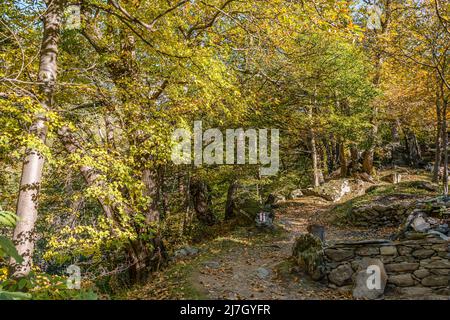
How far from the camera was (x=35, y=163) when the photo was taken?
17.9 feet

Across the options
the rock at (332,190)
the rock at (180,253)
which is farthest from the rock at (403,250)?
the rock at (332,190)

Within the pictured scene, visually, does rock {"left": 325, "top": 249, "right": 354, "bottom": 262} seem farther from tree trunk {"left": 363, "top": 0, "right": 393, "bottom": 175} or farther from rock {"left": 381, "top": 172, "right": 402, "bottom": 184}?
rock {"left": 381, "top": 172, "right": 402, "bottom": 184}

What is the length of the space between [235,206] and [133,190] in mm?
8281

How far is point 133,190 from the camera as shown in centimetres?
684

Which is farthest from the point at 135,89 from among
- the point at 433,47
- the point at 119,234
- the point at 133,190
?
the point at 433,47

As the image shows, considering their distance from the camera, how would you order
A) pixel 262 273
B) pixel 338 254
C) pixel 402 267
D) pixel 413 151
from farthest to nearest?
1. pixel 413 151
2. pixel 262 273
3. pixel 338 254
4. pixel 402 267

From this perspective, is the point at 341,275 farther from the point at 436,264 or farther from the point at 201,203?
the point at 201,203

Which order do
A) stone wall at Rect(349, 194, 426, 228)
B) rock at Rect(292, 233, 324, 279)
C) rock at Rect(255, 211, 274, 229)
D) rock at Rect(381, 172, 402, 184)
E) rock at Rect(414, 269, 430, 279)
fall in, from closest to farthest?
rock at Rect(414, 269, 430, 279), rock at Rect(292, 233, 324, 279), stone wall at Rect(349, 194, 426, 228), rock at Rect(255, 211, 274, 229), rock at Rect(381, 172, 402, 184)

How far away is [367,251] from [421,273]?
3.58 feet

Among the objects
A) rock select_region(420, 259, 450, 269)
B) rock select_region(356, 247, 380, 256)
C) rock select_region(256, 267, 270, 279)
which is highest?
rock select_region(356, 247, 380, 256)

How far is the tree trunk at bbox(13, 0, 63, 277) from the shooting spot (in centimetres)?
516

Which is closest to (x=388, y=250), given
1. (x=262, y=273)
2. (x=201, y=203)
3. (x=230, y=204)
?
(x=262, y=273)

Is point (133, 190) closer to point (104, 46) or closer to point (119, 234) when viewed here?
point (119, 234)

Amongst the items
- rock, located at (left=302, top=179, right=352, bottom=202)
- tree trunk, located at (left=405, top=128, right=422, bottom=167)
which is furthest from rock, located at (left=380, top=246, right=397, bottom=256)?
tree trunk, located at (left=405, top=128, right=422, bottom=167)
